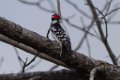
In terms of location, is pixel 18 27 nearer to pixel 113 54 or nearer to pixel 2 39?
pixel 2 39

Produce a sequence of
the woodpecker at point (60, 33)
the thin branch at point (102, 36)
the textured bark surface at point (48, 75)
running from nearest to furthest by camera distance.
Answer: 1. the woodpecker at point (60, 33)
2. the textured bark surface at point (48, 75)
3. the thin branch at point (102, 36)

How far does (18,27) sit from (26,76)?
622mm

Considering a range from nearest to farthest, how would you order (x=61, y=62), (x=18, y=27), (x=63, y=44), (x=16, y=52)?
1. (x=18, y=27)
2. (x=63, y=44)
3. (x=61, y=62)
4. (x=16, y=52)

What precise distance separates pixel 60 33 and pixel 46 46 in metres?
0.33

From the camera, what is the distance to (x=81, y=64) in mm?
2684

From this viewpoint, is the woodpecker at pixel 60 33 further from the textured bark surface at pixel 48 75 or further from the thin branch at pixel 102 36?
the thin branch at pixel 102 36

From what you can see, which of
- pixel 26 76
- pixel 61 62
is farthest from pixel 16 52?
pixel 61 62

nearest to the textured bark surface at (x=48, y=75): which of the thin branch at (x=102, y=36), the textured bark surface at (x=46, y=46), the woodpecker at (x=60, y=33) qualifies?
the textured bark surface at (x=46, y=46)

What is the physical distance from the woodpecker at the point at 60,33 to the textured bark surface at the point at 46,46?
0.06 m

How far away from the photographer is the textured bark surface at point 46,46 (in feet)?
7.70

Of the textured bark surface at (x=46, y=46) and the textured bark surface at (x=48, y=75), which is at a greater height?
the textured bark surface at (x=46, y=46)

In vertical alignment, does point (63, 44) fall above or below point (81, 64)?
above

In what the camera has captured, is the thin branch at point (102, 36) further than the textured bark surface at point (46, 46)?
Yes

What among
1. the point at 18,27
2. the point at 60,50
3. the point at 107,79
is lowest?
the point at 107,79
